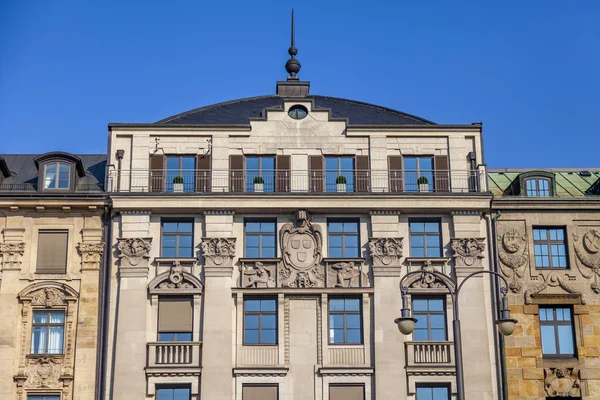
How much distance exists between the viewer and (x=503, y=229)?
45.6 meters

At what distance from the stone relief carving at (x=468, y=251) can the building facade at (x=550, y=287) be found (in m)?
0.98

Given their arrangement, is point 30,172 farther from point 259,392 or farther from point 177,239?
point 259,392

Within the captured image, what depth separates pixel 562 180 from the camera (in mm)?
49625

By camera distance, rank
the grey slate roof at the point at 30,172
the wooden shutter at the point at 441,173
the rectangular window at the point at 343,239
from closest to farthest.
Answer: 1. the rectangular window at the point at 343,239
2. the wooden shutter at the point at 441,173
3. the grey slate roof at the point at 30,172

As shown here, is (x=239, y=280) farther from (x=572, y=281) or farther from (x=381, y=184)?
(x=572, y=281)

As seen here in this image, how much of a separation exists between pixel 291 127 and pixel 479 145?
7967 mm

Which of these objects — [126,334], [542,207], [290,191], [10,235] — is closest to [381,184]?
[290,191]

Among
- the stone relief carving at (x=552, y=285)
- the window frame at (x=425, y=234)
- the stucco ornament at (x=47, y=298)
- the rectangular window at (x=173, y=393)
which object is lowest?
the rectangular window at (x=173, y=393)

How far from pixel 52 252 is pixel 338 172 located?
12.1 meters

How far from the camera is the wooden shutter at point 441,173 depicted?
4581 centimetres

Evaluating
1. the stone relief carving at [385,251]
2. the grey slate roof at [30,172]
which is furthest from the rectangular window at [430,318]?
the grey slate roof at [30,172]

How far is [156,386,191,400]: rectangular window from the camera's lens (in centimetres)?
4222

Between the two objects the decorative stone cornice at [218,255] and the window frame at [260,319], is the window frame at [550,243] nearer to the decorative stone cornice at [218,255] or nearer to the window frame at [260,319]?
the window frame at [260,319]

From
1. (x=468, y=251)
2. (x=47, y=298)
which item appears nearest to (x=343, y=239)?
(x=468, y=251)
